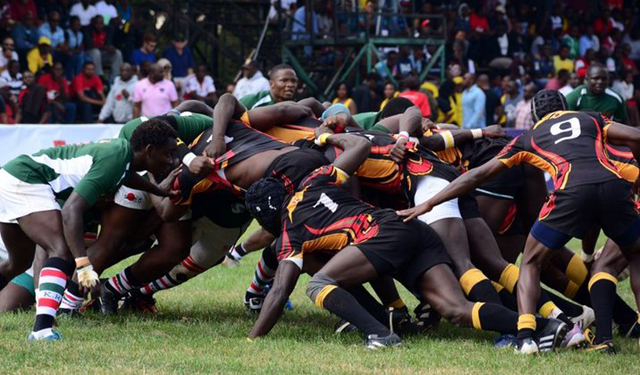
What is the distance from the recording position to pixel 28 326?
745 centimetres

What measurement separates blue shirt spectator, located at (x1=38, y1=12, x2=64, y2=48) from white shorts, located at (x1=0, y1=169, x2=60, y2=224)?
479 inches

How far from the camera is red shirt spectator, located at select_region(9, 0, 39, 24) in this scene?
19016 millimetres

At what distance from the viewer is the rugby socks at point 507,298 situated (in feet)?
24.2

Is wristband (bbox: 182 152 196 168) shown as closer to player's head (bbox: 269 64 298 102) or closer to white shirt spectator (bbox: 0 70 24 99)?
player's head (bbox: 269 64 298 102)

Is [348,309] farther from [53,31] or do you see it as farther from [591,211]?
[53,31]

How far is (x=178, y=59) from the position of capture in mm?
20922

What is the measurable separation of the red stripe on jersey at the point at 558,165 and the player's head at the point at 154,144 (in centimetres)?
258

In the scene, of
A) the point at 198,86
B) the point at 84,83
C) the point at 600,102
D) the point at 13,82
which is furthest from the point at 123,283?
the point at 198,86

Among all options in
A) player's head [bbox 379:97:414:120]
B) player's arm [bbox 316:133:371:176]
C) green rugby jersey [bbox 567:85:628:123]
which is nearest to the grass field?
player's arm [bbox 316:133:371:176]

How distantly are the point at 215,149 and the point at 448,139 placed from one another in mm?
1801

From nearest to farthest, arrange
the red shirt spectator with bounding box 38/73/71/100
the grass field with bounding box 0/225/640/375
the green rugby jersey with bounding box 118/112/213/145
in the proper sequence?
1. the grass field with bounding box 0/225/640/375
2. the green rugby jersey with bounding box 118/112/213/145
3. the red shirt spectator with bounding box 38/73/71/100

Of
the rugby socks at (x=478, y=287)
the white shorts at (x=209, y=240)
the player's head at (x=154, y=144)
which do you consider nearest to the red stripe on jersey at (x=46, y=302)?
the player's head at (x=154, y=144)

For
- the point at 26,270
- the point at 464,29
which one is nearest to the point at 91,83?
the point at 464,29

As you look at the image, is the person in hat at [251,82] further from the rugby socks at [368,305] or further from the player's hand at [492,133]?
the rugby socks at [368,305]
